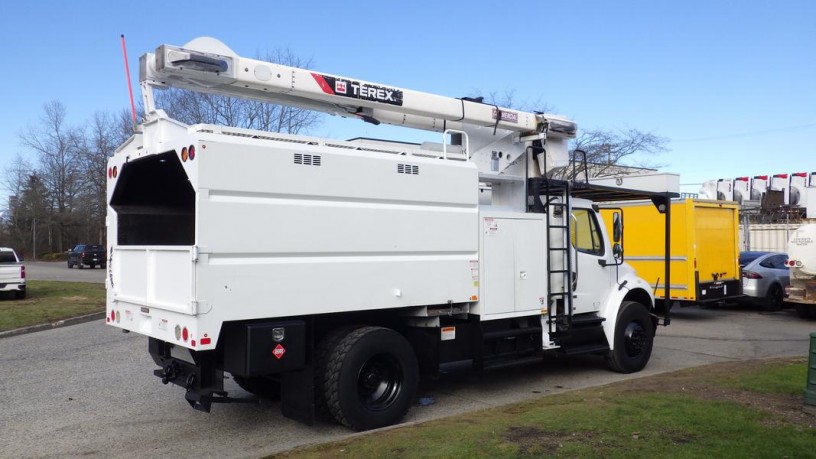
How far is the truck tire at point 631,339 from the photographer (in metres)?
8.99

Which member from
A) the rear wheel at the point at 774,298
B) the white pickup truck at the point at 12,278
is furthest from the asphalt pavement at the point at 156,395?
the white pickup truck at the point at 12,278

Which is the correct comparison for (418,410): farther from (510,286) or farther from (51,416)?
(51,416)

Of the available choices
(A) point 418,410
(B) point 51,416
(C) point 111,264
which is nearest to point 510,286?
(A) point 418,410

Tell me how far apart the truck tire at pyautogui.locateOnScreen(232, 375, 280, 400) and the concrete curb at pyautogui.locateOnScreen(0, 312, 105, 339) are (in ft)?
27.6

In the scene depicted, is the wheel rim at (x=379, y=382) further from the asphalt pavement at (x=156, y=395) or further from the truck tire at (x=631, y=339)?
the truck tire at (x=631, y=339)

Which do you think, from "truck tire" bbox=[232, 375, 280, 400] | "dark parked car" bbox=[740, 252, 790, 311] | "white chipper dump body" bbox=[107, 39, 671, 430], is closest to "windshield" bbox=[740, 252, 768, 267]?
"dark parked car" bbox=[740, 252, 790, 311]

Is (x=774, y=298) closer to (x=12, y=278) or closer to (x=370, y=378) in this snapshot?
(x=370, y=378)

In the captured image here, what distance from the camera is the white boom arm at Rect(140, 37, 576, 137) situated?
20.3 ft

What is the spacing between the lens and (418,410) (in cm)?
719

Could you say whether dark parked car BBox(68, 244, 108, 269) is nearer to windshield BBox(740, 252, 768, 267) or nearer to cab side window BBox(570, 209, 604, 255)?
windshield BBox(740, 252, 768, 267)

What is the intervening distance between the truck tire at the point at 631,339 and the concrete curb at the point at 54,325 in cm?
1145

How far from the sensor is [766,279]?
1684 centimetres

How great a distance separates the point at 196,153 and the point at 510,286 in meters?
3.88

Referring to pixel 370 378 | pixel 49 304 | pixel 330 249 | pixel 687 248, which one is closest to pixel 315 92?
pixel 330 249
